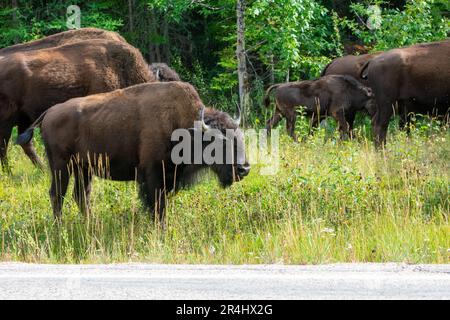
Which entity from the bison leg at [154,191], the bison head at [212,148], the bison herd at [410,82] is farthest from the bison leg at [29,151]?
the bison herd at [410,82]

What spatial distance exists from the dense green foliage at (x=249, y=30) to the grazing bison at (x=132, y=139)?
6448 millimetres

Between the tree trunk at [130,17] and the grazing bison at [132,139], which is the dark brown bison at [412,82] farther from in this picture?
the tree trunk at [130,17]

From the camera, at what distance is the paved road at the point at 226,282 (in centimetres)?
586

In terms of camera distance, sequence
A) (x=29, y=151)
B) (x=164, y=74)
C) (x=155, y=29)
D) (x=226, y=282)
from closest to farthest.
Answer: (x=226, y=282), (x=164, y=74), (x=29, y=151), (x=155, y=29)

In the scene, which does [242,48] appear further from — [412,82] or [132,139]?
[132,139]

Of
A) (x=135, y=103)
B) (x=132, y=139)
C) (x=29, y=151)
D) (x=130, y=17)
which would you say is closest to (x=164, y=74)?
(x=29, y=151)

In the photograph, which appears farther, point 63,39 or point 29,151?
point 63,39

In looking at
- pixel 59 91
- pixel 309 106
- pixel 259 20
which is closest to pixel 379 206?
pixel 59 91

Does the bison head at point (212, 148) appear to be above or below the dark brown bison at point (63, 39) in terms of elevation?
below

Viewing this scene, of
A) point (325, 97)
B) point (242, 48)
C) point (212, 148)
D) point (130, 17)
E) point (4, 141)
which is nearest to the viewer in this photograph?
point (212, 148)

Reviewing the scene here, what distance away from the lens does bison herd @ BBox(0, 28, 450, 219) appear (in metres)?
10.5

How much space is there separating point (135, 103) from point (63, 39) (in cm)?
437

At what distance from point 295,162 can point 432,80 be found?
3.83 metres

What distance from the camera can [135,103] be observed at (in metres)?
10.8
